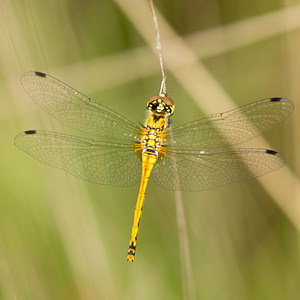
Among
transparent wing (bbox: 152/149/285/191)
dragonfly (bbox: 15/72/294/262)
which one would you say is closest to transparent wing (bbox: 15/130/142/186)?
dragonfly (bbox: 15/72/294/262)

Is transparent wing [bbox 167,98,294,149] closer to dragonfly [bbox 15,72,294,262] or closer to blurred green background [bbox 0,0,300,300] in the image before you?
dragonfly [bbox 15,72,294,262]

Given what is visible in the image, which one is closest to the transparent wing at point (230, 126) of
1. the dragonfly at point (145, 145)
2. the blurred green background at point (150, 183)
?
the dragonfly at point (145, 145)

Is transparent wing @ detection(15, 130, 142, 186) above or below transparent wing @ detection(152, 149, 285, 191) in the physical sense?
above

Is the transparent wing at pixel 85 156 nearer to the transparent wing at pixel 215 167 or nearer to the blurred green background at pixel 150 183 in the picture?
the blurred green background at pixel 150 183

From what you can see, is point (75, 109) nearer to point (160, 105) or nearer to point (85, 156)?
point (85, 156)

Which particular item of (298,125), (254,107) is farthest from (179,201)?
(298,125)
